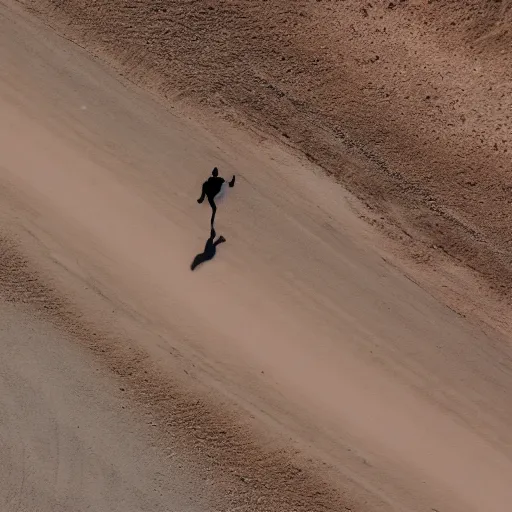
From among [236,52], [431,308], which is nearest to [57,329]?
[236,52]

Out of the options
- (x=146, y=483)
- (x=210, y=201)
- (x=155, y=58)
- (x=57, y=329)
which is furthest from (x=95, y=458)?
(x=155, y=58)

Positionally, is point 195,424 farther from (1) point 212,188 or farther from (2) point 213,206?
(1) point 212,188

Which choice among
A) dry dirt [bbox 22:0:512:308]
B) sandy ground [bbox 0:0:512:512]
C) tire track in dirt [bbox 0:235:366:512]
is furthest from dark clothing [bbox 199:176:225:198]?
tire track in dirt [bbox 0:235:366:512]

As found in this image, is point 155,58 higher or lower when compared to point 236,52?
lower

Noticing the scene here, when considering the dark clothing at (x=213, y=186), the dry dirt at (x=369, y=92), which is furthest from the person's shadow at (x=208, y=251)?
the dry dirt at (x=369, y=92)

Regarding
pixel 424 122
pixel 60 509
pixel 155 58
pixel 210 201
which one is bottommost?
pixel 60 509

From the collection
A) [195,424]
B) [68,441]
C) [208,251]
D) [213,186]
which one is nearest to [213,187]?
[213,186]

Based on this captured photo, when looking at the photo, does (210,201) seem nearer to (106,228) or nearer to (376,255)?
(106,228)
